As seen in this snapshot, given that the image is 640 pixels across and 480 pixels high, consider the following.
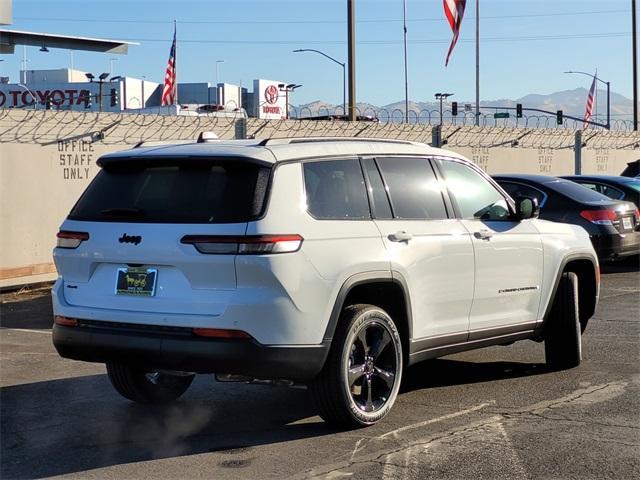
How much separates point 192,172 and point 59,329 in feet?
4.55

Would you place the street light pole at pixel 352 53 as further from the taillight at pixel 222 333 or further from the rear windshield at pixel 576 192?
the taillight at pixel 222 333

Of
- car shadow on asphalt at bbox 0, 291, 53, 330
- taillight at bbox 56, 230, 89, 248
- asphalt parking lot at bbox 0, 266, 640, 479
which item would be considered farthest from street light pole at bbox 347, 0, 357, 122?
taillight at bbox 56, 230, 89, 248

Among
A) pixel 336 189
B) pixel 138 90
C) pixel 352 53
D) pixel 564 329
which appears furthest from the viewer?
pixel 138 90

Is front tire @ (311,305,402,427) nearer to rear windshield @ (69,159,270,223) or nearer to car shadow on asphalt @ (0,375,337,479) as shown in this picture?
car shadow on asphalt @ (0,375,337,479)

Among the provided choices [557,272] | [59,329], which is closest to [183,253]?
[59,329]

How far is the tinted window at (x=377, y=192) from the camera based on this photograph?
689 centimetres

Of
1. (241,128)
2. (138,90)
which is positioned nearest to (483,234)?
(241,128)

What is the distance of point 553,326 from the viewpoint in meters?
8.59

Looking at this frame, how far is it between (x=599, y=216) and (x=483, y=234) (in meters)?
7.93

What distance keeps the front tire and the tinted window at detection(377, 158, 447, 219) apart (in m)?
0.84

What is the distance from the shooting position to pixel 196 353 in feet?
19.5

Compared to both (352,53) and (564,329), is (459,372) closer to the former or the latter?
(564,329)

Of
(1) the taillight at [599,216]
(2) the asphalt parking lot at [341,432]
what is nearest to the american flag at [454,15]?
(1) the taillight at [599,216]

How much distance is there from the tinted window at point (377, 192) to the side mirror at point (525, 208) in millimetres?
1530
